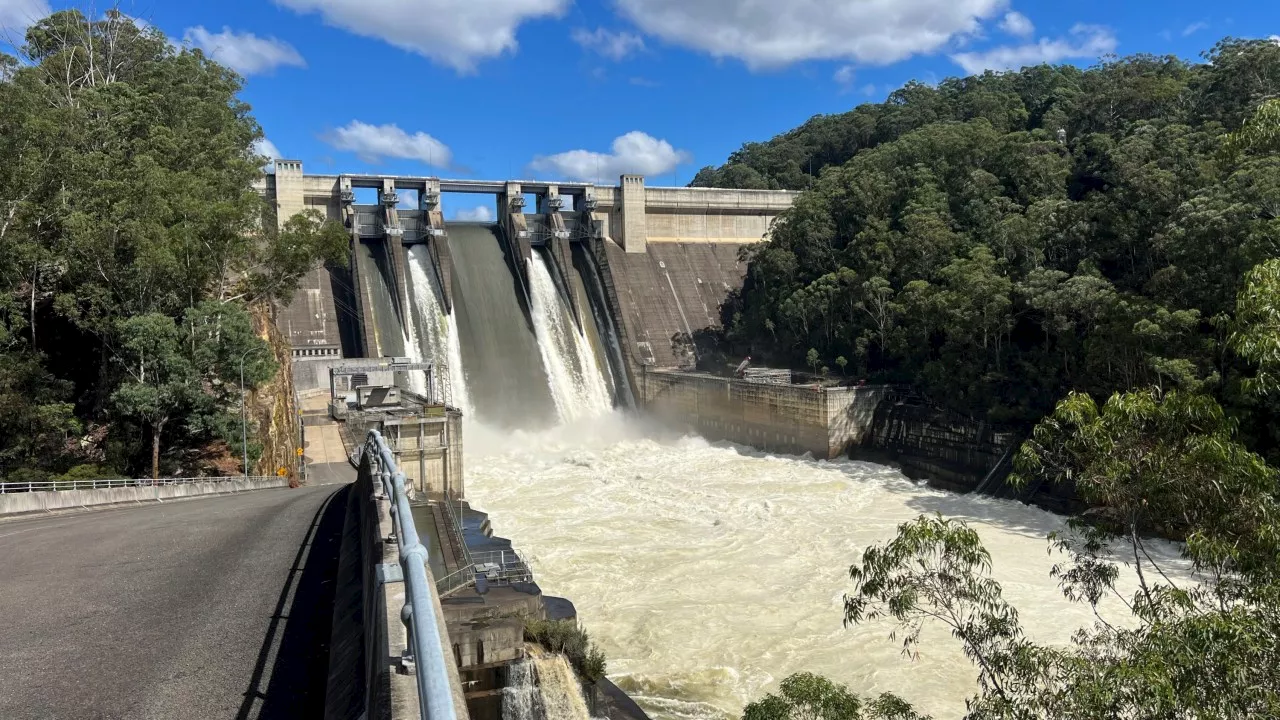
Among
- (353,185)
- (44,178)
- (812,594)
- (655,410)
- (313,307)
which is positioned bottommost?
(812,594)

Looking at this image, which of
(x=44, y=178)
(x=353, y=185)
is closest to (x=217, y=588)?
(x=44, y=178)

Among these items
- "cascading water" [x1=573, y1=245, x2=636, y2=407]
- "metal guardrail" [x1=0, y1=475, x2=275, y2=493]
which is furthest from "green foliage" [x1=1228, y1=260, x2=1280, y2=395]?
"cascading water" [x1=573, y1=245, x2=636, y2=407]

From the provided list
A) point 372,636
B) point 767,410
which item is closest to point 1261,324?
point 372,636

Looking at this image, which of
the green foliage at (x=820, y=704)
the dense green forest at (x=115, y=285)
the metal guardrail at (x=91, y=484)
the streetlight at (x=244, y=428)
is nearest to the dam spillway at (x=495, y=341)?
the dense green forest at (x=115, y=285)

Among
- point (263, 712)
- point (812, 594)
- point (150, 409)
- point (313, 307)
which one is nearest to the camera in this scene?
point (263, 712)

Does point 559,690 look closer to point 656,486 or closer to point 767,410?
point 656,486

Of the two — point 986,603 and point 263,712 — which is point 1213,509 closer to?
point 986,603

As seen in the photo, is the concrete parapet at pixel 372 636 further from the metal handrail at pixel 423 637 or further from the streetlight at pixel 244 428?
the streetlight at pixel 244 428
